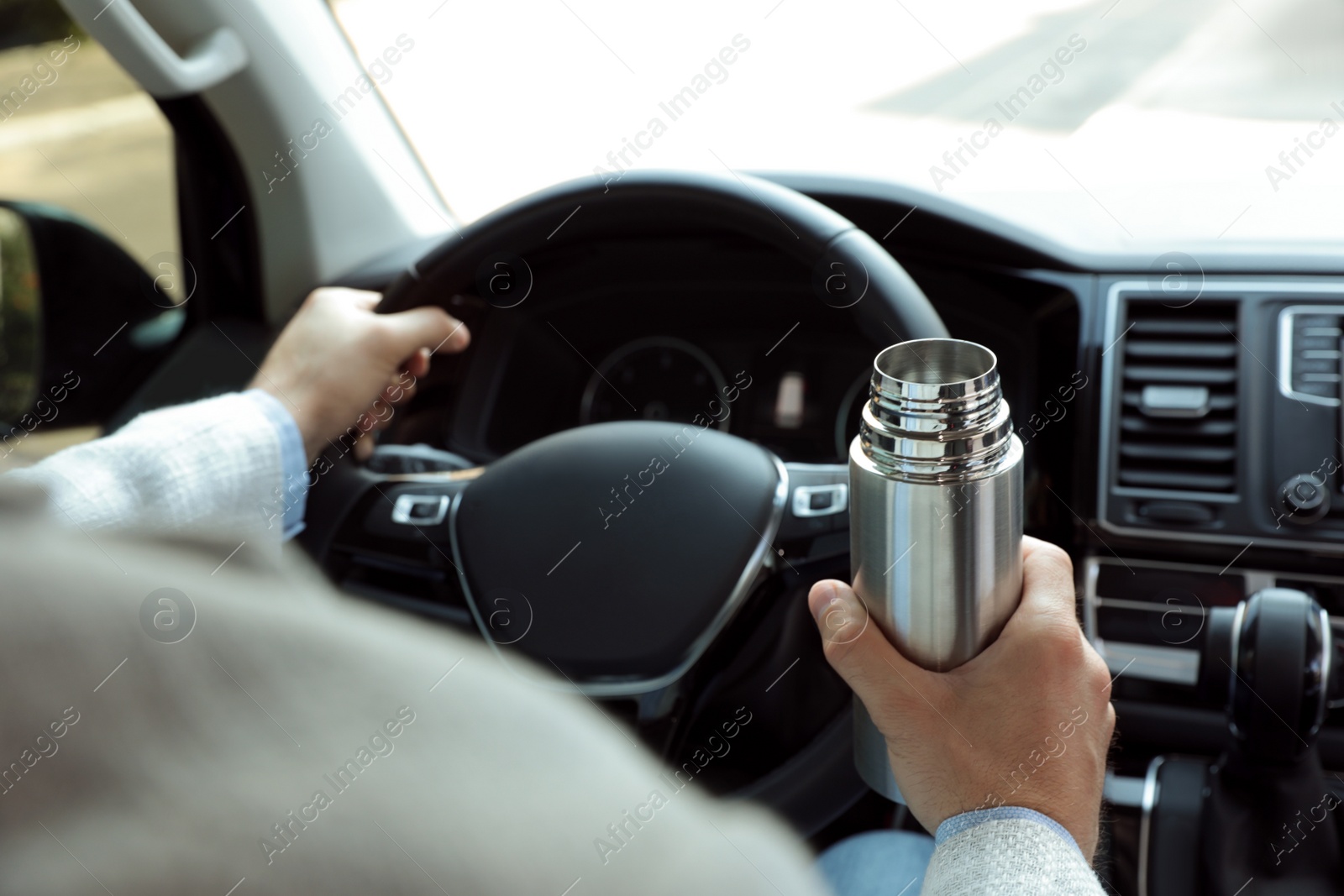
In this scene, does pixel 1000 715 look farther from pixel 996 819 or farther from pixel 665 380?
pixel 665 380

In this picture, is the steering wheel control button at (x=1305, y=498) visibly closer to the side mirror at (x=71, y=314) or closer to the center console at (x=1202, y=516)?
the center console at (x=1202, y=516)

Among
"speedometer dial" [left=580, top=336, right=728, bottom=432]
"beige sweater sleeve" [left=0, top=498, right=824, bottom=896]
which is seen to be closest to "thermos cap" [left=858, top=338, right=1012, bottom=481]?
"beige sweater sleeve" [left=0, top=498, right=824, bottom=896]

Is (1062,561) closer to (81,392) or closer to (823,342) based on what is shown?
(823,342)

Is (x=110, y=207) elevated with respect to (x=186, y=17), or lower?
lower

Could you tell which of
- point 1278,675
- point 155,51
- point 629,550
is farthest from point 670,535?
point 155,51

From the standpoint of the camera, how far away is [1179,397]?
4.33 feet

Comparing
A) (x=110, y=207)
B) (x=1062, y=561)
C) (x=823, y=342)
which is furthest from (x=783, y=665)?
(x=110, y=207)

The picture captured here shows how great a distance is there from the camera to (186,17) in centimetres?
152

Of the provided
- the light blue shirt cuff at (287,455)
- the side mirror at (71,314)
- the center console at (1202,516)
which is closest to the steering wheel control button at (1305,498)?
the center console at (1202,516)

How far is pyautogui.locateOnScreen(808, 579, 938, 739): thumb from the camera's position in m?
0.63

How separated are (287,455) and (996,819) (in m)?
0.76

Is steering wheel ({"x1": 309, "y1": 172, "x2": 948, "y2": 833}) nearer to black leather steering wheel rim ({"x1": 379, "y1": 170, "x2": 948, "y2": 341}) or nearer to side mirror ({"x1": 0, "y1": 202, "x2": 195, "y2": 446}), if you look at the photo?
black leather steering wheel rim ({"x1": 379, "y1": 170, "x2": 948, "y2": 341})

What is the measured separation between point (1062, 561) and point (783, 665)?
379mm

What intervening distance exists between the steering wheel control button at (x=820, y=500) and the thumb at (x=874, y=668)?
1.11ft
